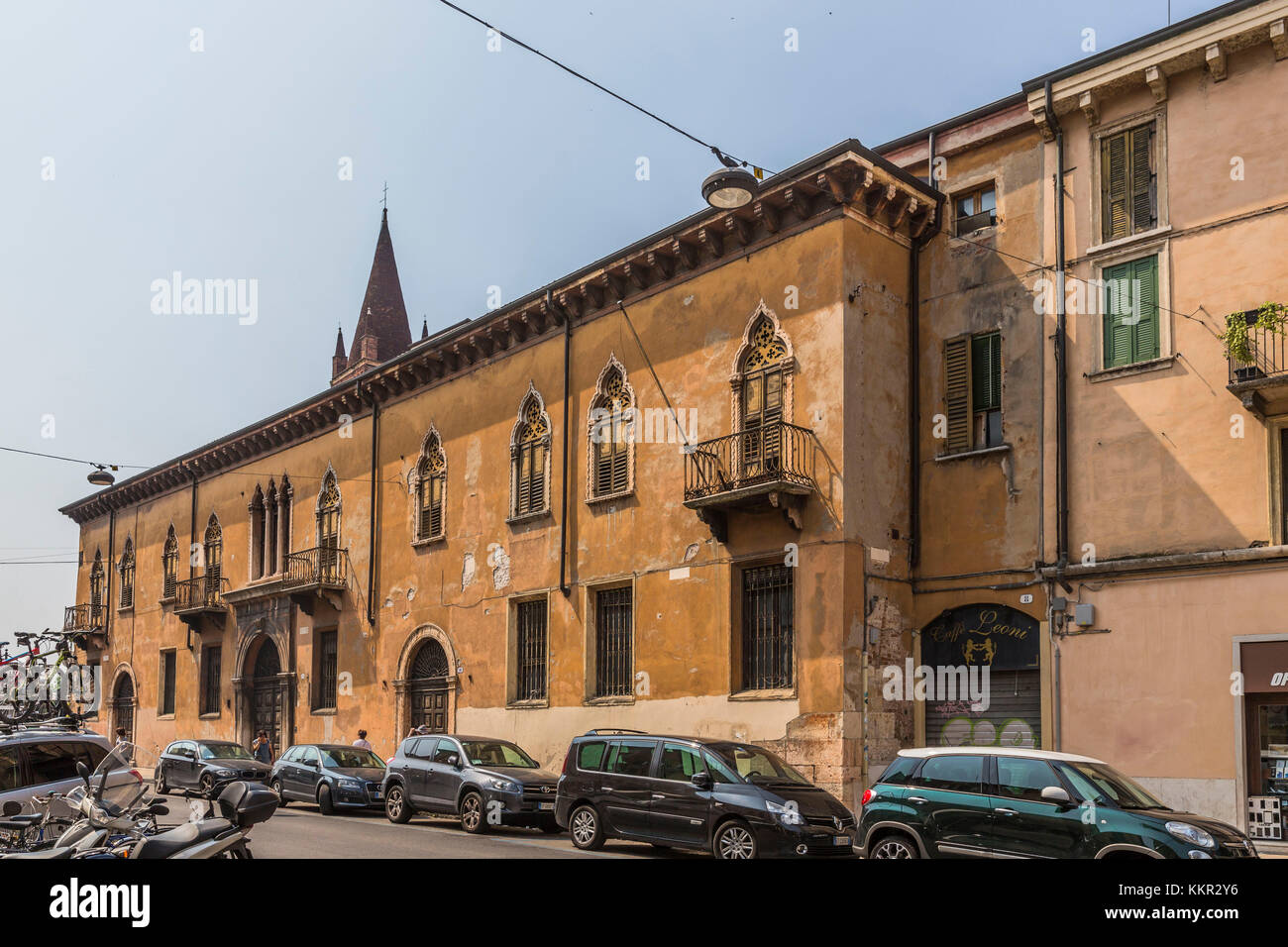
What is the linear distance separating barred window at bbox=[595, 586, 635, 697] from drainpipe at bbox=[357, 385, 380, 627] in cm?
894

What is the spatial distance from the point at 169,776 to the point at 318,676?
5.63 metres

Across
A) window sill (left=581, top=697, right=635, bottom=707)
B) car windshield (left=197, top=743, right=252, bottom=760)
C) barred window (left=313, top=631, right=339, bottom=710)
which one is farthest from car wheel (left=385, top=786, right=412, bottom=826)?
barred window (left=313, top=631, right=339, bottom=710)

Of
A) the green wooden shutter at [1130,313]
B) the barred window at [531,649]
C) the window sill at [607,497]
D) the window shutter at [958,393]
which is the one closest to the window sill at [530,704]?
the barred window at [531,649]

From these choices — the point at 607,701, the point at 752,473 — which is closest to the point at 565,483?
the point at 607,701

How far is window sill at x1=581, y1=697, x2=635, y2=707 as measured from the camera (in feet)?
74.1

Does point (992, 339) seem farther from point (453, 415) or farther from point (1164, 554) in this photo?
point (453, 415)

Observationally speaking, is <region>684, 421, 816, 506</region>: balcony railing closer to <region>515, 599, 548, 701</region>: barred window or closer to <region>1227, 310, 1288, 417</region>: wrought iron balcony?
<region>515, 599, 548, 701</region>: barred window

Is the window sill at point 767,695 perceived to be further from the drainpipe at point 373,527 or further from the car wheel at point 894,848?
the drainpipe at point 373,527

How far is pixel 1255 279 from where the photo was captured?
55.8 feet

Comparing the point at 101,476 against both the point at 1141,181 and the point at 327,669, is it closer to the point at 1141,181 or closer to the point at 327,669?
the point at 327,669

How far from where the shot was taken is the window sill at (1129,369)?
17719 millimetres

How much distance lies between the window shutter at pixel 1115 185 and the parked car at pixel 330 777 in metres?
15.9

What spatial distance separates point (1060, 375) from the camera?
18781mm
